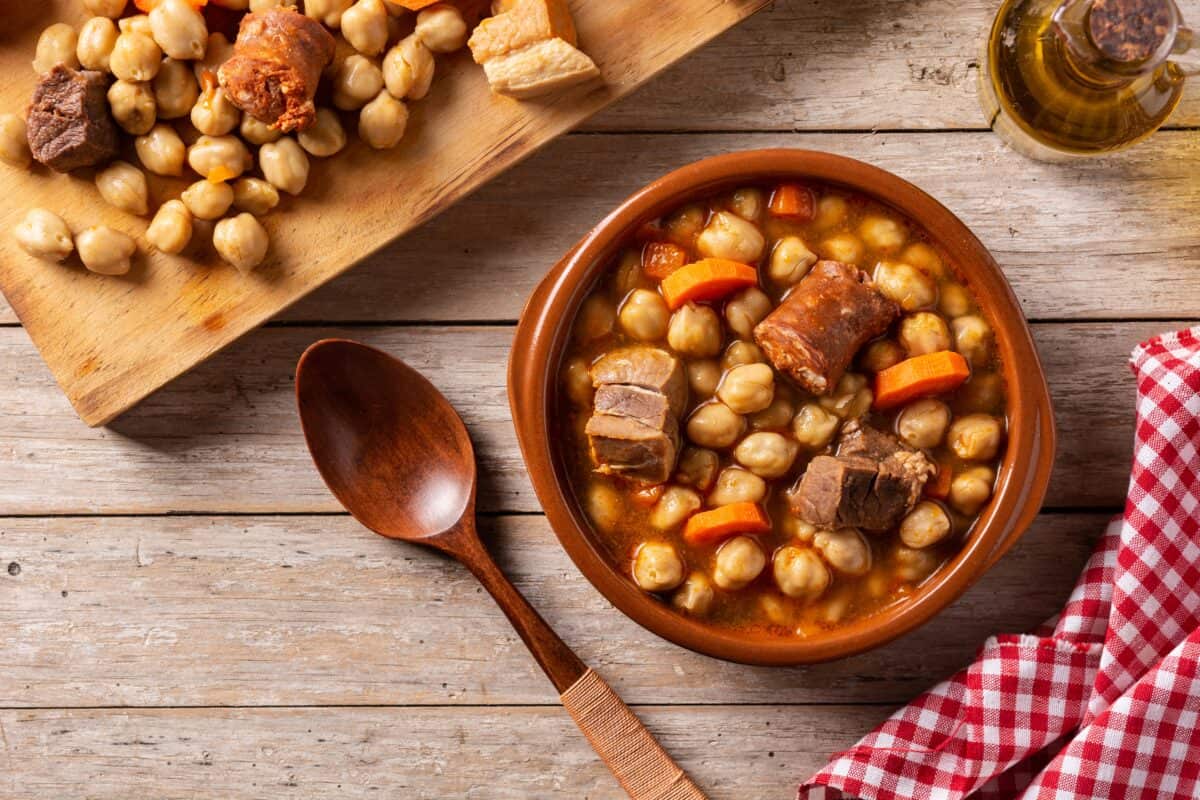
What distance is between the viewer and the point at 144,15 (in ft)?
8.21

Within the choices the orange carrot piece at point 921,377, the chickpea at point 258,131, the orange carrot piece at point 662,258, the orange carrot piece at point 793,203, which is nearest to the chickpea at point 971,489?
the orange carrot piece at point 921,377

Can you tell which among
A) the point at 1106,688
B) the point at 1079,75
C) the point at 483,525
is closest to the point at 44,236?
the point at 483,525

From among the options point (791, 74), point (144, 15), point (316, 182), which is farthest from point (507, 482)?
point (144, 15)

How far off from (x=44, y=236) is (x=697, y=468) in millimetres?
1516

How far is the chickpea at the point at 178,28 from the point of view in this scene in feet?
7.88

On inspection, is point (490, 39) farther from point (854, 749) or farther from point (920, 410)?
point (854, 749)

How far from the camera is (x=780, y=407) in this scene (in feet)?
7.73

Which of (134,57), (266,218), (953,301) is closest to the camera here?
(953,301)

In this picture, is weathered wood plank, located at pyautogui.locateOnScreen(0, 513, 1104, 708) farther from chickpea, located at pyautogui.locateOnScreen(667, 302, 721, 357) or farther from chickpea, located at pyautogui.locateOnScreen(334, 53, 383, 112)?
chickpea, located at pyautogui.locateOnScreen(334, 53, 383, 112)

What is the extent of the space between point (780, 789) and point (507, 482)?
98 cm

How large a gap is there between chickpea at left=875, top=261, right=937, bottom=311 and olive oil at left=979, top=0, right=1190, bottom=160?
1.64ft

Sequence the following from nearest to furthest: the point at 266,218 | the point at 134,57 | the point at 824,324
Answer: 1. the point at 824,324
2. the point at 134,57
3. the point at 266,218

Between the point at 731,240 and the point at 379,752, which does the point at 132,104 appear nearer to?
the point at 731,240

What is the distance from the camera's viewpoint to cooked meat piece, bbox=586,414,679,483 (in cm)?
222
